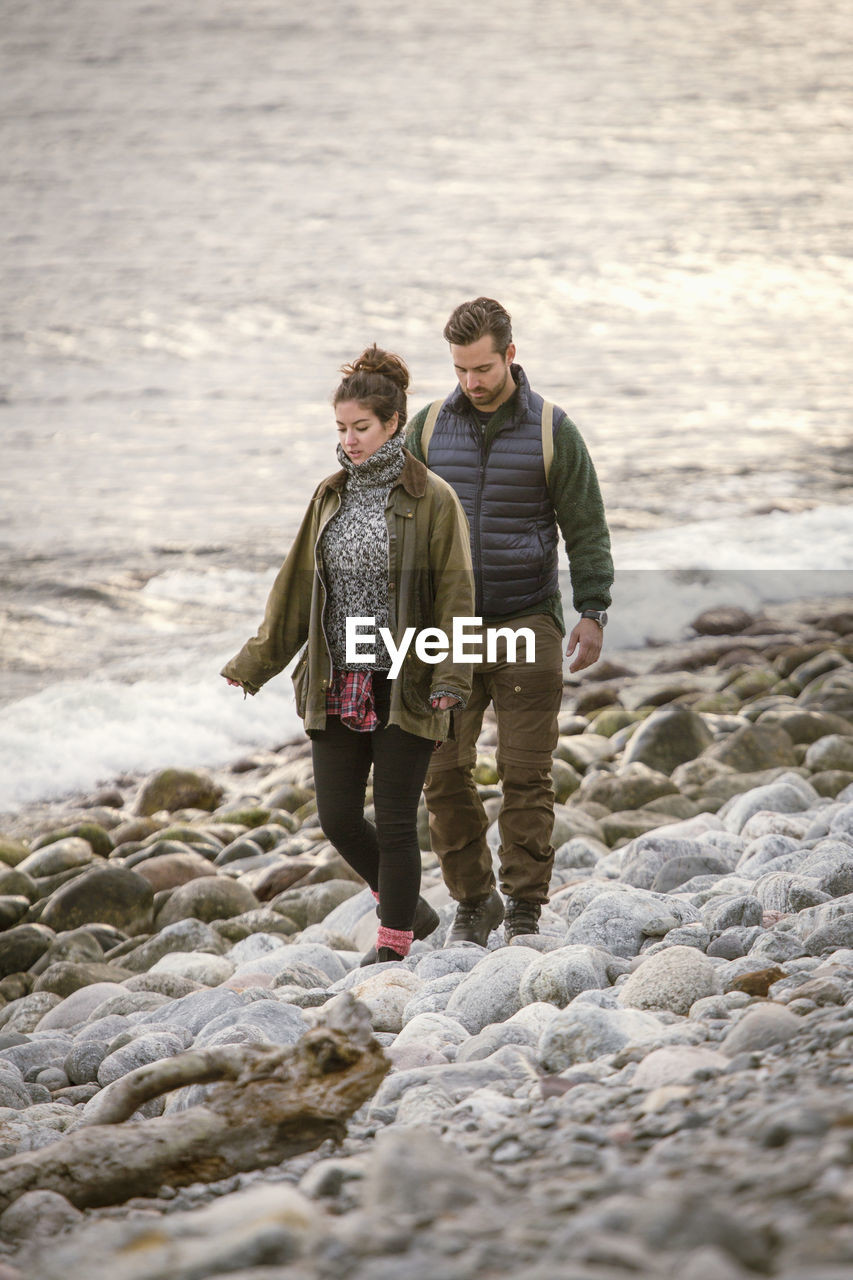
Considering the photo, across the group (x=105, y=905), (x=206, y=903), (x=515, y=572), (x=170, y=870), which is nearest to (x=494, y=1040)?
(x=515, y=572)

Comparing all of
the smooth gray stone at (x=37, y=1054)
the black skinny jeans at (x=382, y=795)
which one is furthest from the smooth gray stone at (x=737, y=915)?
the smooth gray stone at (x=37, y=1054)

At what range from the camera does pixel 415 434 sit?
14.8ft

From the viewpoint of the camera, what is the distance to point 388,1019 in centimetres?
366

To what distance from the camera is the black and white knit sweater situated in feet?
13.0

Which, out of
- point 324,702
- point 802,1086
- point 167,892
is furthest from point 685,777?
point 802,1086

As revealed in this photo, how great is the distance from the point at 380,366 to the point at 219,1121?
7.68 ft

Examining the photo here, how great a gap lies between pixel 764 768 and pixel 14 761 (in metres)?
5.79

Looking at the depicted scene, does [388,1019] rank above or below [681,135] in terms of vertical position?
below

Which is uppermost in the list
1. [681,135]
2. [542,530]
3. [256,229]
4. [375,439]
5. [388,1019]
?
[681,135]

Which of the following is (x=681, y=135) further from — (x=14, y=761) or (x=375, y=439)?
(x=375, y=439)

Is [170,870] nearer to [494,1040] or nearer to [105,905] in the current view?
[105,905]

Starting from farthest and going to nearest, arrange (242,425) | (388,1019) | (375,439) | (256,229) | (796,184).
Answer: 1. (796,184)
2. (256,229)
3. (242,425)
4. (375,439)
5. (388,1019)

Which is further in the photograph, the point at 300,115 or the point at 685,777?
the point at 300,115

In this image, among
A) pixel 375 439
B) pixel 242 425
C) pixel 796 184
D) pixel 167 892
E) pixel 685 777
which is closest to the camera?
pixel 375 439
